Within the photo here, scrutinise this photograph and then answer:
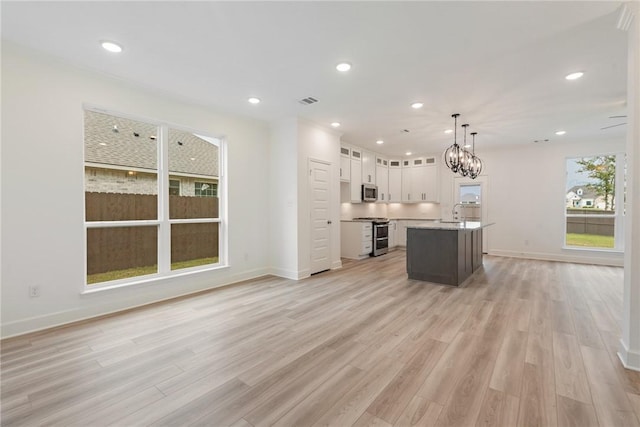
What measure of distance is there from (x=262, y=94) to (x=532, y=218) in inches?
276

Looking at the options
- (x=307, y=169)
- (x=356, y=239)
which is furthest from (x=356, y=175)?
(x=307, y=169)

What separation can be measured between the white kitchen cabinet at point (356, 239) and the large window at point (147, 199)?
3.37 metres

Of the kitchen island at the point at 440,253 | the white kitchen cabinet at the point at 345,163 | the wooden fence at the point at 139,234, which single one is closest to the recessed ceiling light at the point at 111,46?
the wooden fence at the point at 139,234

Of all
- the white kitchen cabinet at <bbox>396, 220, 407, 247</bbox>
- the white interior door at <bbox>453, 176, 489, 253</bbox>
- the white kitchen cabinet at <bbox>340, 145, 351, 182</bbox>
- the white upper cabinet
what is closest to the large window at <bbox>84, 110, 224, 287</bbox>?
the white kitchen cabinet at <bbox>340, 145, 351, 182</bbox>

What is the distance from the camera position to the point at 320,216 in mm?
5523

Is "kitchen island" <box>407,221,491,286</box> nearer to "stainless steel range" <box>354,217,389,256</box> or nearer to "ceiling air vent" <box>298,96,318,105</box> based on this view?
"stainless steel range" <box>354,217,389,256</box>

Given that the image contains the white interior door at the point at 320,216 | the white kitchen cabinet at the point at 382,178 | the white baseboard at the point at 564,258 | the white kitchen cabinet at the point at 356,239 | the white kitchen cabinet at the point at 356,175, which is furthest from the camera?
the white kitchen cabinet at the point at 382,178

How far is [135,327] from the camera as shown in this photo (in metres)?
3.00

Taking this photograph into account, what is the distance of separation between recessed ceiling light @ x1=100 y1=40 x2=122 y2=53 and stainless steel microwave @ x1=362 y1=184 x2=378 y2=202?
5744mm

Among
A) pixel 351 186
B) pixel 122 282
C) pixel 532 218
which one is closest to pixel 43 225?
pixel 122 282

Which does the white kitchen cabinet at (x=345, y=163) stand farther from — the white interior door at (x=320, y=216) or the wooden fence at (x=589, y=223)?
the wooden fence at (x=589, y=223)

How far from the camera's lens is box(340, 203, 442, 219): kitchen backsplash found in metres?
7.78

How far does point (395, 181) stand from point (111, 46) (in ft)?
24.3

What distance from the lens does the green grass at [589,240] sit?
20.7 feet
